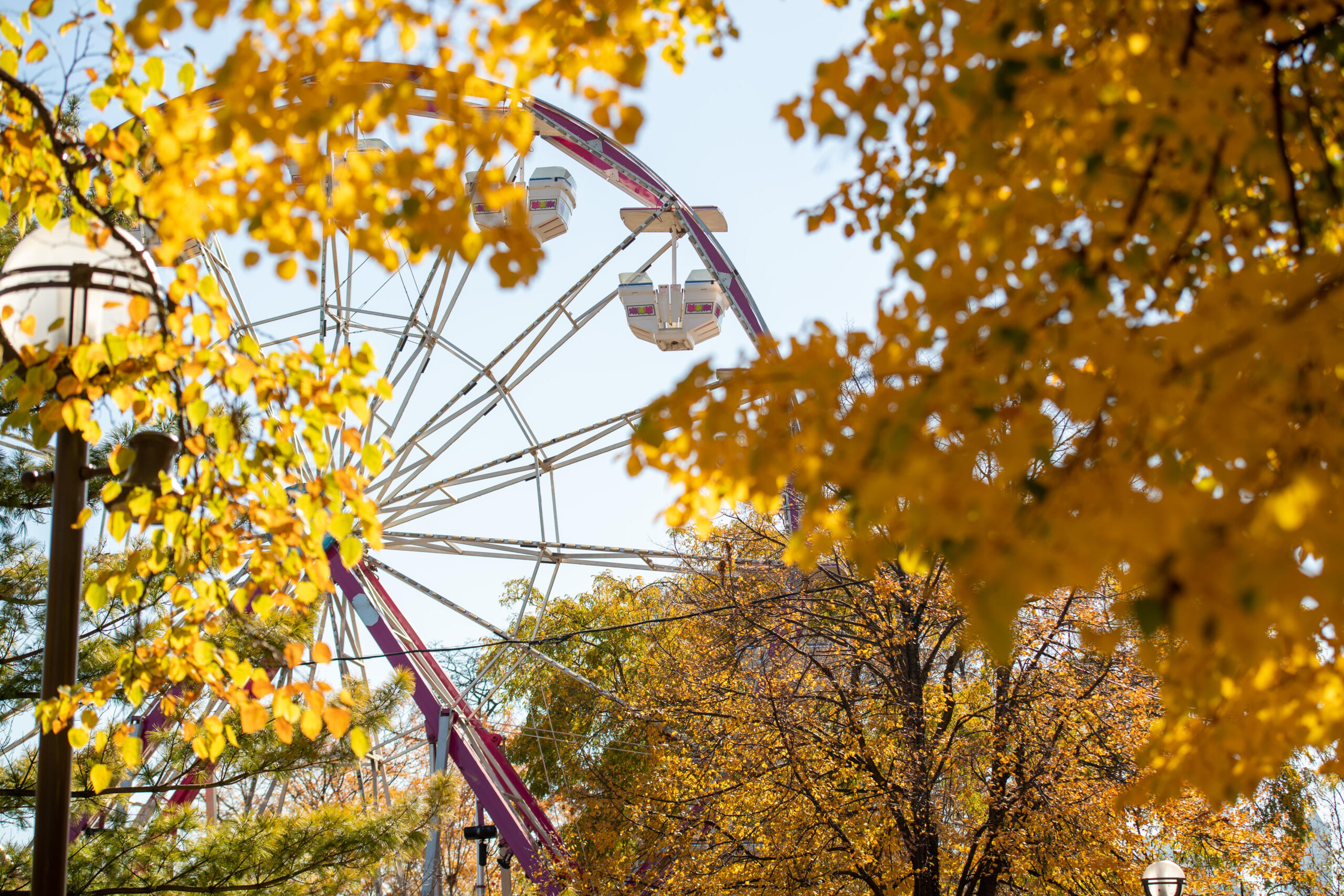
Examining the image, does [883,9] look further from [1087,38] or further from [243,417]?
[243,417]

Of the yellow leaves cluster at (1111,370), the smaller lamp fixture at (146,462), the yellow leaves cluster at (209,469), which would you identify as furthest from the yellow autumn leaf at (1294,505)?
the smaller lamp fixture at (146,462)

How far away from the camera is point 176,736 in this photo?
7094mm

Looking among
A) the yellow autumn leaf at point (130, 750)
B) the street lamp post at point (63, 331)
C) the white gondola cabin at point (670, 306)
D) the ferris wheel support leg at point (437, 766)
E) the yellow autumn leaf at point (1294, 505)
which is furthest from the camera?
the white gondola cabin at point (670, 306)

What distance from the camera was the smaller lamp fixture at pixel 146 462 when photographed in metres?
3.54

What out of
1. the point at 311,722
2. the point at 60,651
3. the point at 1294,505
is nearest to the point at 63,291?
the point at 60,651

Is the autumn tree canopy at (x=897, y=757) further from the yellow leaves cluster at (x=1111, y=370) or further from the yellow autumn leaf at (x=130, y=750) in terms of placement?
the yellow leaves cluster at (x=1111, y=370)

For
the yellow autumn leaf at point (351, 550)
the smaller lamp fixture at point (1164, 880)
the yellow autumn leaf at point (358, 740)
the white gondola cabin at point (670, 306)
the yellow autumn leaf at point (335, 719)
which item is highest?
the white gondola cabin at point (670, 306)

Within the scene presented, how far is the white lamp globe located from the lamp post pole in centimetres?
36

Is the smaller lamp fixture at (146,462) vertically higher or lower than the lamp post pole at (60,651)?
higher

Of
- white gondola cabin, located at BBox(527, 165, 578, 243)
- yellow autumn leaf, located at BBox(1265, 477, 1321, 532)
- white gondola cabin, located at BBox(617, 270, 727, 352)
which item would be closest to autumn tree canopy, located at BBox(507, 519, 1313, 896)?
white gondola cabin, located at BBox(617, 270, 727, 352)

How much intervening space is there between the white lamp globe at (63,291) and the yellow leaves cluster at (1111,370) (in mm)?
2237

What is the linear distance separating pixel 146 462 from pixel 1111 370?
10.1ft

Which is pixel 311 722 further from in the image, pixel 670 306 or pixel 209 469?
pixel 670 306

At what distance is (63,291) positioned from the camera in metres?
3.54
